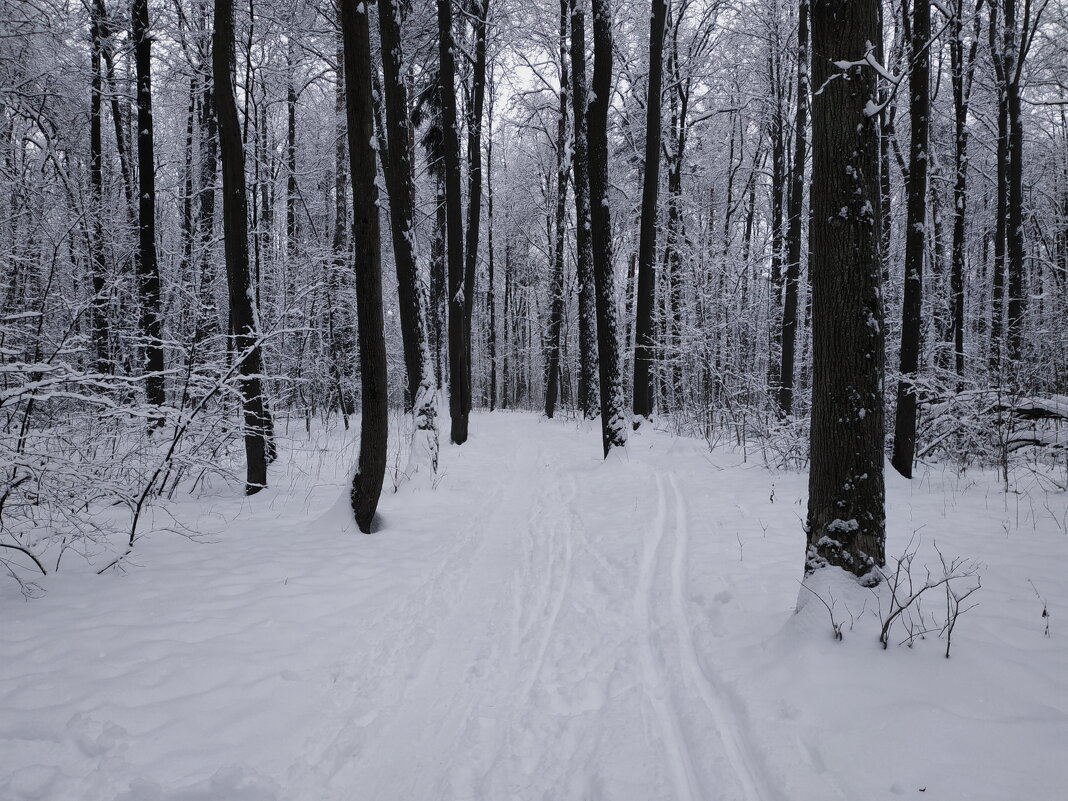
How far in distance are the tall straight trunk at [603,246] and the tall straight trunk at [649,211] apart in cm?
220

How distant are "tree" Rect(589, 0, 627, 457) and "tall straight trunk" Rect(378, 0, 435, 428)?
348 centimetres

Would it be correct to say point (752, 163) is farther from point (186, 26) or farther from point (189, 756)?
point (189, 756)

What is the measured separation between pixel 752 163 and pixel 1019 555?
2014 centimetres

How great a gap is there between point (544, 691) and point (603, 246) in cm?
880

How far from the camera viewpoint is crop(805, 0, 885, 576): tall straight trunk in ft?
Result: 10.7

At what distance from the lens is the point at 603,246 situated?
33.6ft

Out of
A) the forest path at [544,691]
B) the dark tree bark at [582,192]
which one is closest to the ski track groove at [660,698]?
the forest path at [544,691]

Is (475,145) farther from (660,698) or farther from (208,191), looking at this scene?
(660,698)

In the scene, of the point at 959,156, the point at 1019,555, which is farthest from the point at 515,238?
the point at 1019,555

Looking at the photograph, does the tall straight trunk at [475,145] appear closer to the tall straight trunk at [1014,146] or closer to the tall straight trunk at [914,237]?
the tall straight trunk at [914,237]

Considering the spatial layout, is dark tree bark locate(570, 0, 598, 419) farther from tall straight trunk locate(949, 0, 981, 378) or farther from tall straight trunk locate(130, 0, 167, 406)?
tall straight trunk locate(949, 0, 981, 378)

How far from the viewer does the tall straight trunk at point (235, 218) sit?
679 centimetres

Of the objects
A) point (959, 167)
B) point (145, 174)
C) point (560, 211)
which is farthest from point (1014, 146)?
point (145, 174)

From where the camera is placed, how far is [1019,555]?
4.35 m
